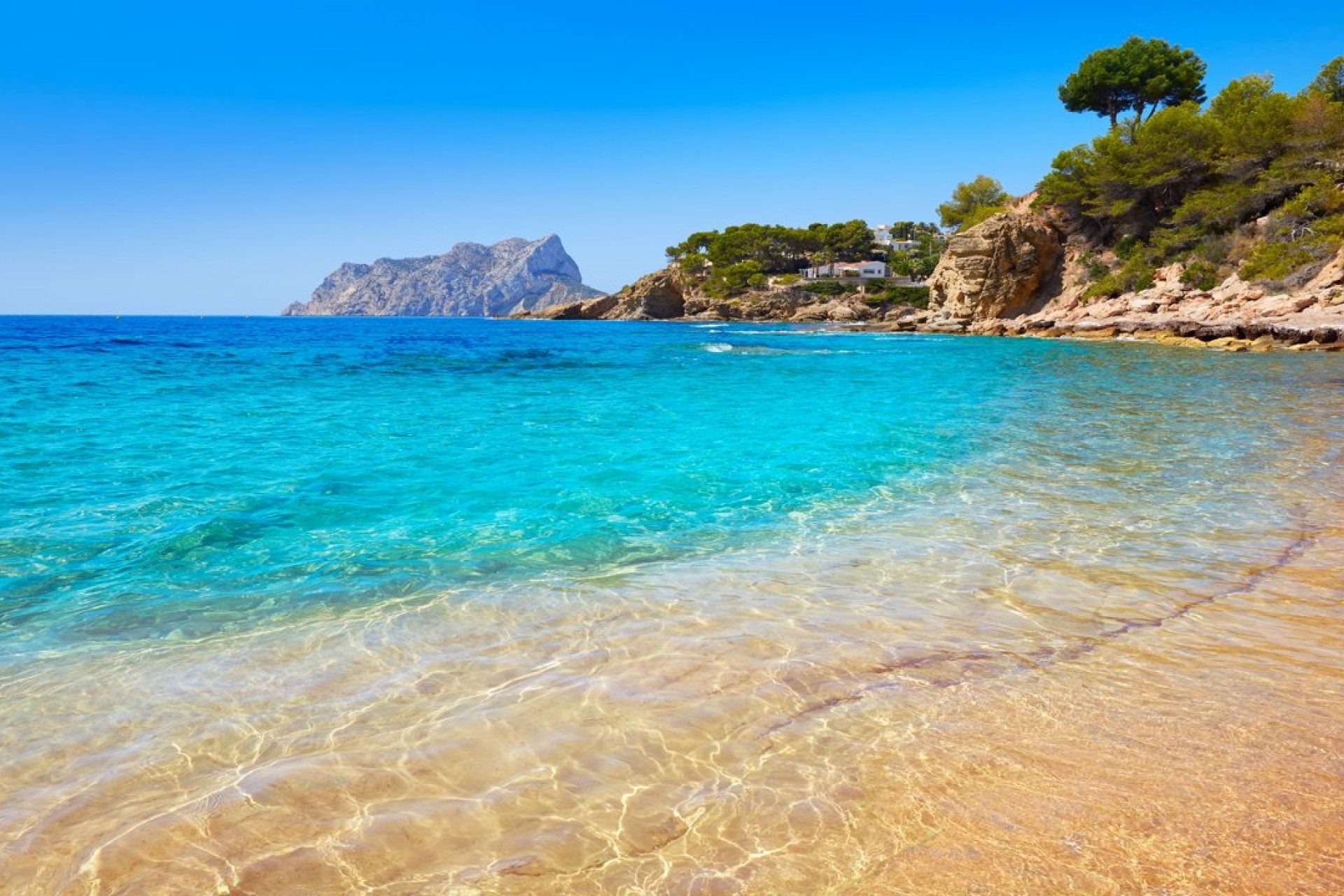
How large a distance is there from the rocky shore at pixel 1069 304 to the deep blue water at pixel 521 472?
35.5 ft

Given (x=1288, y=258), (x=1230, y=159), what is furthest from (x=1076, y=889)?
(x=1230, y=159)

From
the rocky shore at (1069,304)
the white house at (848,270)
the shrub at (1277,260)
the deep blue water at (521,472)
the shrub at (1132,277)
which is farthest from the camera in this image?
the white house at (848,270)

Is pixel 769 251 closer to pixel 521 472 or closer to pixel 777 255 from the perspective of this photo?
pixel 777 255

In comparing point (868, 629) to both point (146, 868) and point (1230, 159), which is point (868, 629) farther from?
point (1230, 159)

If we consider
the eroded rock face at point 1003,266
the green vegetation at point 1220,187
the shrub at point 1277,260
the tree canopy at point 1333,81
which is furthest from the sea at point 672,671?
the tree canopy at point 1333,81

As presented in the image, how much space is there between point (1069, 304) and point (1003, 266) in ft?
17.2

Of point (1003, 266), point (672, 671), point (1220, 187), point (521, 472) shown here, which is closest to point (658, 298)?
point (1003, 266)

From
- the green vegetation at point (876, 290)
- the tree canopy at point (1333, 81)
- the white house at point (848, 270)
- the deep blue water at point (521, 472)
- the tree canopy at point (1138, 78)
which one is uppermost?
the tree canopy at point (1138, 78)

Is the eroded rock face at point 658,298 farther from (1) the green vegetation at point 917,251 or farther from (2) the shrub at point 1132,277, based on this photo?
(2) the shrub at point 1132,277

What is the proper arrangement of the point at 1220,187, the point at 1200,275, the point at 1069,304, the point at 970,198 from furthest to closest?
the point at 970,198, the point at 1069,304, the point at 1220,187, the point at 1200,275

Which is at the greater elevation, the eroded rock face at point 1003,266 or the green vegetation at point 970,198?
the green vegetation at point 970,198

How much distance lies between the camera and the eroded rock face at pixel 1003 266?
52.7m

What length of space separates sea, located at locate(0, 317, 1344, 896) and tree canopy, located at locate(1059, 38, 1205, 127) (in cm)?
6215

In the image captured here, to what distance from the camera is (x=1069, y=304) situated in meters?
52.0
